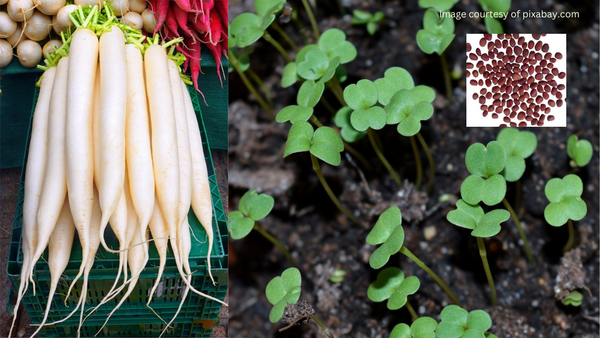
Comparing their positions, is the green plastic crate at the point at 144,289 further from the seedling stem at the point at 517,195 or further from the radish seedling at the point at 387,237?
the seedling stem at the point at 517,195

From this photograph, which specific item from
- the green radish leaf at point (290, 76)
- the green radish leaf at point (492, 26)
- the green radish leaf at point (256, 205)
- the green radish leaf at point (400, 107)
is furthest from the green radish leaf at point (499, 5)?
the green radish leaf at point (256, 205)

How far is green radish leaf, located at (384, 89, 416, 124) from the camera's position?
3.54 feet

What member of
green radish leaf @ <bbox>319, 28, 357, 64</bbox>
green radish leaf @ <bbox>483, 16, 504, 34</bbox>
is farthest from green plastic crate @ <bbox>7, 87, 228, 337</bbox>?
green radish leaf @ <bbox>483, 16, 504, 34</bbox>

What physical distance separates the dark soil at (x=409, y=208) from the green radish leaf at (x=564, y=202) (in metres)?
0.28

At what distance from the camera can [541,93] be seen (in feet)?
3.87

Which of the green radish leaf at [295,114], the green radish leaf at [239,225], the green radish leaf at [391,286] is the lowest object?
the green radish leaf at [391,286]

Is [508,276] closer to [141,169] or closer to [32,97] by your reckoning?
[141,169]

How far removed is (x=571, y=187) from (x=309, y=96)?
0.60 meters

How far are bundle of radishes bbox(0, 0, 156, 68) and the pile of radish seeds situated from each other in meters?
0.78

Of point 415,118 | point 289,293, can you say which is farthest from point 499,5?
point 289,293

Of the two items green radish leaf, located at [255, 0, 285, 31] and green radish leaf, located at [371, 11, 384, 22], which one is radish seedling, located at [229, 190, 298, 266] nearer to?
green radish leaf, located at [255, 0, 285, 31]

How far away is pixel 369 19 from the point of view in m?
1.52

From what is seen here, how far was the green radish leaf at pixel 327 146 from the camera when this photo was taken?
3.35 ft

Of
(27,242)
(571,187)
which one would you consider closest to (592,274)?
(571,187)
